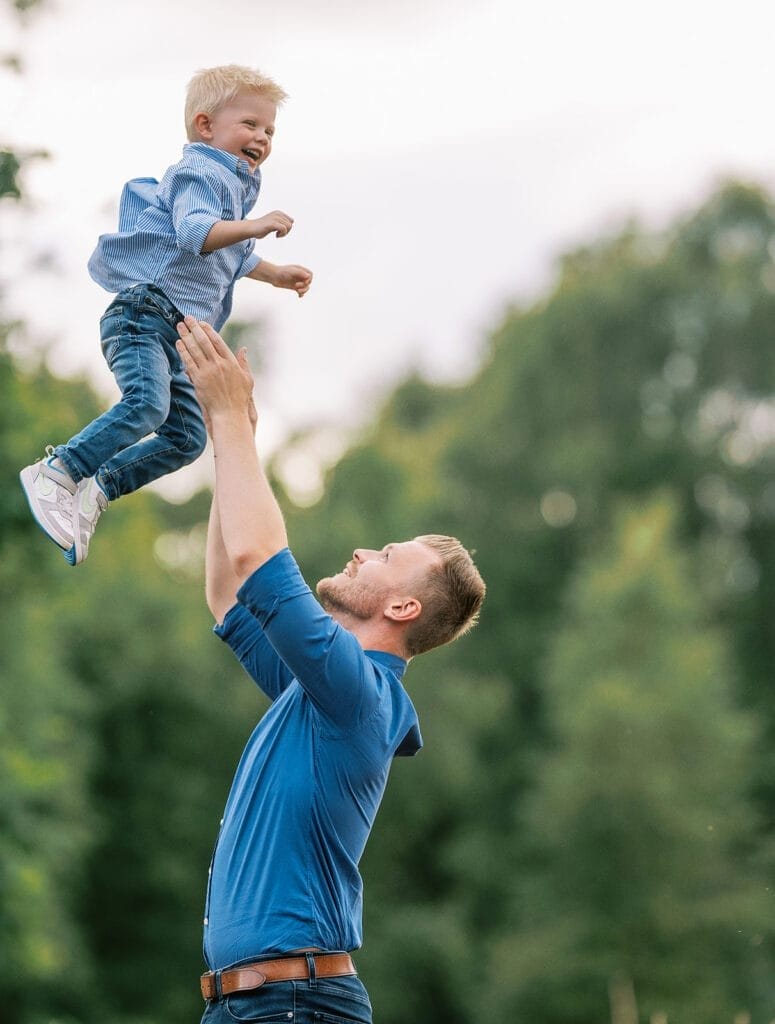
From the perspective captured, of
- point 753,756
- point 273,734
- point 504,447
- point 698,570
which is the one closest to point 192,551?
point 504,447

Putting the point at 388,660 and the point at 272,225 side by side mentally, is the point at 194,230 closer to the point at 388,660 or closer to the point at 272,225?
the point at 272,225

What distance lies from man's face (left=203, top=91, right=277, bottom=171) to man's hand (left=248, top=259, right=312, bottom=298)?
355 mm

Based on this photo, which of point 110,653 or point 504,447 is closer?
point 110,653

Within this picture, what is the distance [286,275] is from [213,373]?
0.64 metres

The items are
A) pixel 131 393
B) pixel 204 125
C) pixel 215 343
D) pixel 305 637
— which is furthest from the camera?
pixel 204 125

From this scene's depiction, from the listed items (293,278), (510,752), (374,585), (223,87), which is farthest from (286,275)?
(510,752)

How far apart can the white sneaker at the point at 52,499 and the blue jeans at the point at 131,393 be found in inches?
2.1

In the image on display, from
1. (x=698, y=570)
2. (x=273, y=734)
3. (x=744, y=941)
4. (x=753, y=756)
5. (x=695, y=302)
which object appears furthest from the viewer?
(x=695, y=302)

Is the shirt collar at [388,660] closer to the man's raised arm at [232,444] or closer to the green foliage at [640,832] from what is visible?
the man's raised arm at [232,444]

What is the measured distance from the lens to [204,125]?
466cm

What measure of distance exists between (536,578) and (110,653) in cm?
898

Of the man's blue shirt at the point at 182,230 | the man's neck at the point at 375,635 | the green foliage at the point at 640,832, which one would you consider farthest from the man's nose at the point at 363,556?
the green foliage at the point at 640,832

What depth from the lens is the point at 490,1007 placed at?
26609 millimetres

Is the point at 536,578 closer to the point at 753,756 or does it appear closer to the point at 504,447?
the point at 504,447
